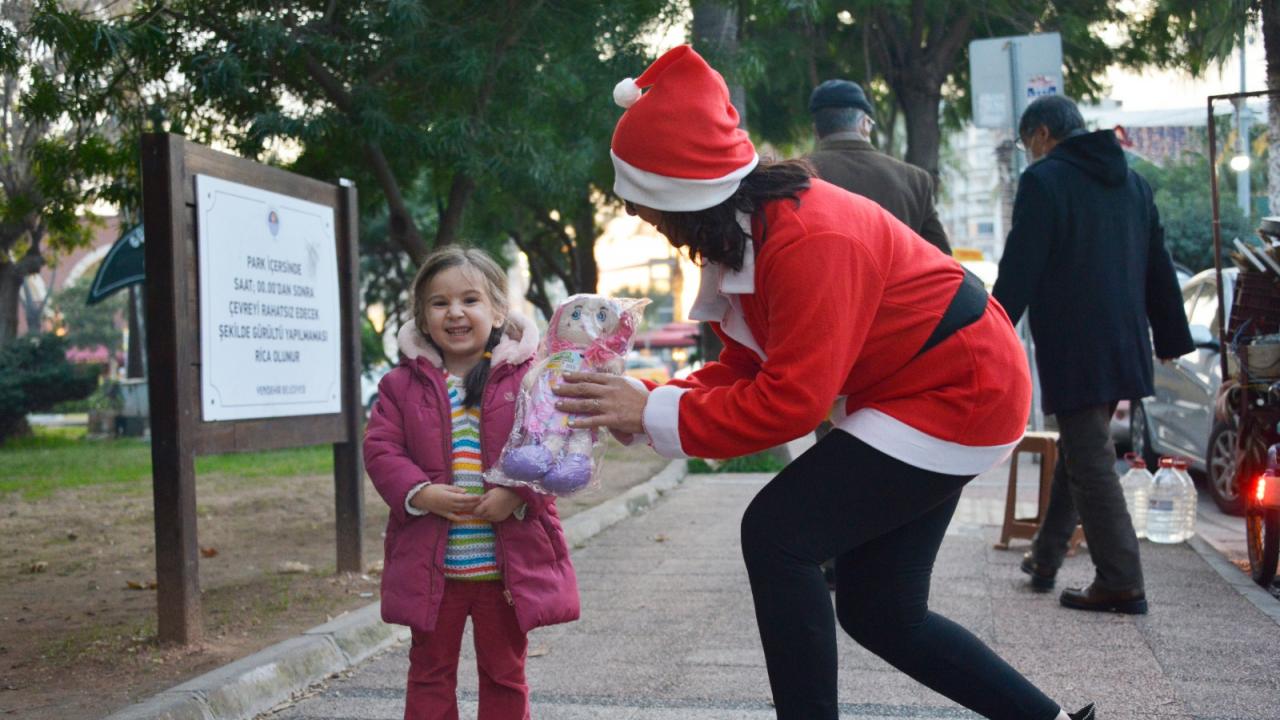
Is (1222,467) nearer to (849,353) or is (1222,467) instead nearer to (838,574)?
(838,574)

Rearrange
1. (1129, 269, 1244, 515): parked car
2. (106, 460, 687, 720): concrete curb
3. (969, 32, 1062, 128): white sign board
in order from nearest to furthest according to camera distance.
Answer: (106, 460, 687, 720): concrete curb, (1129, 269, 1244, 515): parked car, (969, 32, 1062, 128): white sign board

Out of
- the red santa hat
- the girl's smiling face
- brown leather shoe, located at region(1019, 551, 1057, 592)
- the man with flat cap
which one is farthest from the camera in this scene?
brown leather shoe, located at region(1019, 551, 1057, 592)

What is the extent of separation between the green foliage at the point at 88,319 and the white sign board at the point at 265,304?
6094 cm

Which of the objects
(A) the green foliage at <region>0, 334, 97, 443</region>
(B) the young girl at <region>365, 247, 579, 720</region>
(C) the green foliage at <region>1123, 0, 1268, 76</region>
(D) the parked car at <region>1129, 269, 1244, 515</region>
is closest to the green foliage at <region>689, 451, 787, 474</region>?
(D) the parked car at <region>1129, 269, 1244, 515</region>

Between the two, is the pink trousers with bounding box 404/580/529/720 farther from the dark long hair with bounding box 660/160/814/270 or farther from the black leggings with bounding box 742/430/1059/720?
the dark long hair with bounding box 660/160/814/270

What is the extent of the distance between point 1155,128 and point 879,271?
2975 inches

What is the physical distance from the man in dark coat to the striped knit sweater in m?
2.64

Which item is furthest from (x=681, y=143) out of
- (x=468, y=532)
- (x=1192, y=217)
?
(x=1192, y=217)

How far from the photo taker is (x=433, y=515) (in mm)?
3541

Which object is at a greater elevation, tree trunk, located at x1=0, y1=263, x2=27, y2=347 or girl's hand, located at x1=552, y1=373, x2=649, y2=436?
tree trunk, located at x1=0, y1=263, x2=27, y2=347

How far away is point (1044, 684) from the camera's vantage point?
4422 mm

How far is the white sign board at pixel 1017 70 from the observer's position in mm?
9516

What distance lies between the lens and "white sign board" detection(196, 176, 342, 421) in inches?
215

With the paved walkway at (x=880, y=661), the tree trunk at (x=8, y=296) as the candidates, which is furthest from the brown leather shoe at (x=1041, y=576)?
the tree trunk at (x=8, y=296)
